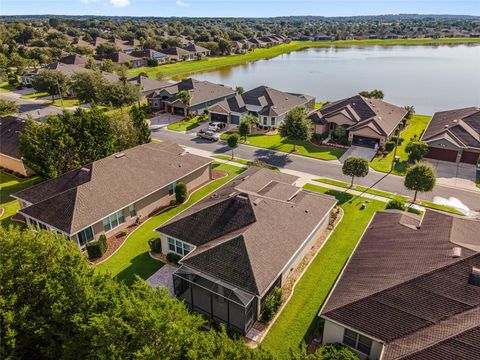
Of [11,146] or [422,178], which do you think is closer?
[422,178]

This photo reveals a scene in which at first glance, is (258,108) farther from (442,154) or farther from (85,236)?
(85,236)

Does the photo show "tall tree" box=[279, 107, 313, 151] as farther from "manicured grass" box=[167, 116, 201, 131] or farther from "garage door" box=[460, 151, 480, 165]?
"garage door" box=[460, 151, 480, 165]

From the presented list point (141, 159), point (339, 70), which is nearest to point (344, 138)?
point (141, 159)

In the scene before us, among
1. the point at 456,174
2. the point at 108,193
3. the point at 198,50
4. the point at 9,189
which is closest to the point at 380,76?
the point at 198,50

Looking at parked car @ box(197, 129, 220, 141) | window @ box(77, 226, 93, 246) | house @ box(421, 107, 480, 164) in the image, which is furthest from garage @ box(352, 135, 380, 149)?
window @ box(77, 226, 93, 246)

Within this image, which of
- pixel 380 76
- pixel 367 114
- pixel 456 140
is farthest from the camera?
pixel 380 76

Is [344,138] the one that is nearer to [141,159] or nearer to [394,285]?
[141,159]
